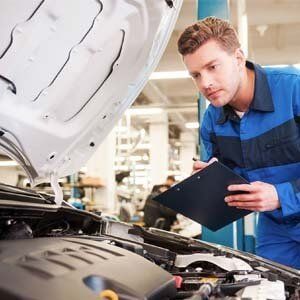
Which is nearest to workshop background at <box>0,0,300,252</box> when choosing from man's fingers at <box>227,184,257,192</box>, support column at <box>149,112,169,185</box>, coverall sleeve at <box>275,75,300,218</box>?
support column at <box>149,112,169,185</box>

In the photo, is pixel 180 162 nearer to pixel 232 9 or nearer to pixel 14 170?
pixel 14 170

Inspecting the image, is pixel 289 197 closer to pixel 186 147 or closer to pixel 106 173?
pixel 106 173

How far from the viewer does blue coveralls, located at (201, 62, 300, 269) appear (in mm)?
1926

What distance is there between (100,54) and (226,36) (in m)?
0.54

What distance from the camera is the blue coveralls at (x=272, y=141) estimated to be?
1.93m

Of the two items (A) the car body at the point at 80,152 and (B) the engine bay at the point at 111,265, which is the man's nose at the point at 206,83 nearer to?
(A) the car body at the point at 80,152

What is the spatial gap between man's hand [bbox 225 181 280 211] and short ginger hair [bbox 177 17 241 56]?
0.52m

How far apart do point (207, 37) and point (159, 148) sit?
33.3 feet

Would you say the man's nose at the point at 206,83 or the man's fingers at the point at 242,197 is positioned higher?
the man's nose at the point at 206,83

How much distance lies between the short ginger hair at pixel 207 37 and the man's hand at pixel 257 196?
1.69 ft

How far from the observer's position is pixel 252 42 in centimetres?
779

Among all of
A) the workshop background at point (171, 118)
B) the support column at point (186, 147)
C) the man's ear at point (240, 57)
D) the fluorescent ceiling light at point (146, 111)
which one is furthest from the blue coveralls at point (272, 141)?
the support column at point (186, 147)

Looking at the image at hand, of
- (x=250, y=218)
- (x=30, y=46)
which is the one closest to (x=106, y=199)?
(x=250, y=218)

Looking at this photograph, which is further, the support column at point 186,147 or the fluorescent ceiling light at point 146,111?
the support column at point 186,147
